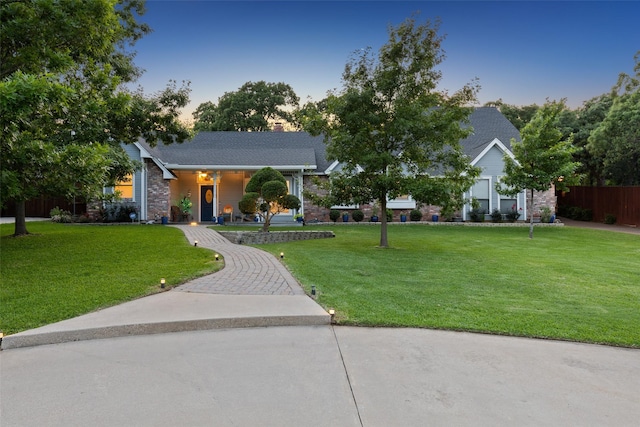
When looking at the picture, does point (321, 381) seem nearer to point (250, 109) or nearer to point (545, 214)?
point (545, 214)

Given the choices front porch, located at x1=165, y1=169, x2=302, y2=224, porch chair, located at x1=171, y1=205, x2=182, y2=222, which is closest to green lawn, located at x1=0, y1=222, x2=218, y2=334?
porch chair, located at x1=171, y1=205, x2=182, y2=222

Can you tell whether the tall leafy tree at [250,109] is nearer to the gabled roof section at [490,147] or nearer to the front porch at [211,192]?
the front porch at [211,192]

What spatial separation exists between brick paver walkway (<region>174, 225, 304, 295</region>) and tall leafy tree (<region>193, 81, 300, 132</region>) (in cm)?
2931

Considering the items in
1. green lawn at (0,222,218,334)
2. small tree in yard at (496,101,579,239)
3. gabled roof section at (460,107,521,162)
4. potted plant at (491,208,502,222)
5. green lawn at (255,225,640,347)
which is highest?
gabled roof section at (460,107,521,162)

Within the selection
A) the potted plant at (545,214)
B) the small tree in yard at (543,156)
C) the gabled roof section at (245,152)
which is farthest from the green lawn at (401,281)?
the potted plant at (545,214)

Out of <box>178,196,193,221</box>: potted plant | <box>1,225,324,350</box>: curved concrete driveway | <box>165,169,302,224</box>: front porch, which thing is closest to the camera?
<box>1,225,324,350</box>: curved concrete driveway

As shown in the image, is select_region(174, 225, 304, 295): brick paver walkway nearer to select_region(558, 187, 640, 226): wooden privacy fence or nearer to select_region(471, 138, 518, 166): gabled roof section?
select_region(471, 138, 518, 166): gabled roof section

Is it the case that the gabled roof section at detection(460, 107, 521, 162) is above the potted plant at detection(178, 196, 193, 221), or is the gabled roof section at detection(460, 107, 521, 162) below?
above

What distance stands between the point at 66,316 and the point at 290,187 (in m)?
16.3

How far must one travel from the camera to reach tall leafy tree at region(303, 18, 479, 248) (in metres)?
9.93

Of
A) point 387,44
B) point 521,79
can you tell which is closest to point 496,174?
point 521,79

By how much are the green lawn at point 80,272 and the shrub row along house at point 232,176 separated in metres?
7.89

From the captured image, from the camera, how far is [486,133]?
23000mm

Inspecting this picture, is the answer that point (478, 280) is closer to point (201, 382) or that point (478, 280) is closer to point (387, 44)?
point (201, 382)
